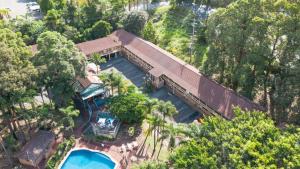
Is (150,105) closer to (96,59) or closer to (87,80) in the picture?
(87,80)

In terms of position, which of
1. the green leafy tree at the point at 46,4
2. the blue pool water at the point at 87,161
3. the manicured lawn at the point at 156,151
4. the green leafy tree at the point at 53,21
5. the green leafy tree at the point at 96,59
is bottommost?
the blue pool water at the point at 87,161

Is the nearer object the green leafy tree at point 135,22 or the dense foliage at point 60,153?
the dense foliage at point 60,153

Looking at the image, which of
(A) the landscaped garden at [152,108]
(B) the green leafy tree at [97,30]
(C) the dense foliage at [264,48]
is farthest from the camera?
(B) the green leafy tree at [97,30]

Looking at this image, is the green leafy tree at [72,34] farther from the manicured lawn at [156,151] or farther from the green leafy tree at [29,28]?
the manicured lawn at [156,151]

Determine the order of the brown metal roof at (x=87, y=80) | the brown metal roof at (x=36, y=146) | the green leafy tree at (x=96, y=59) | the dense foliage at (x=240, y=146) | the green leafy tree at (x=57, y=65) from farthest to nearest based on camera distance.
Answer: the green leafy tree at (x=96, y=59) < the brown metal roof at (x=87, y=80) < the green leafy tree at (x=57, y=65) < the brown metal roof at (x=36, y=146) < the dense foliage at (x=240, y=146)

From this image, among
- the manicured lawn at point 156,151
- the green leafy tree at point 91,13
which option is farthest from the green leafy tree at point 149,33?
the manicured lawn at point 156,151

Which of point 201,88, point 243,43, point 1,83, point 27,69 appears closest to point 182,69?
point 201,88
